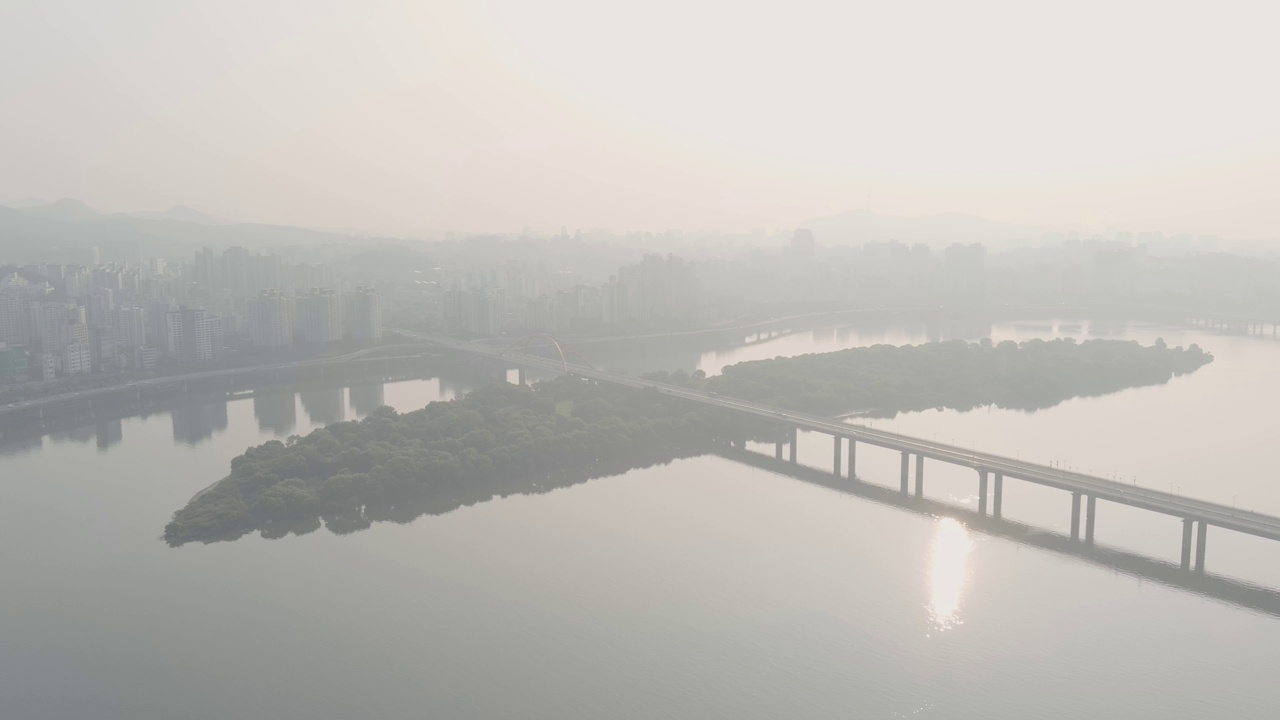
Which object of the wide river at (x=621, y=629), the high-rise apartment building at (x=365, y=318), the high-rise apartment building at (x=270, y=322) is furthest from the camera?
the high-rise apartment building at (x=365, y=318)

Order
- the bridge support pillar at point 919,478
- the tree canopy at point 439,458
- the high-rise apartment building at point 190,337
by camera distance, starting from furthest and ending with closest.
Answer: the high-rise apartment building at point 190,337
the bridge support pillar at point 919,478
the tree canopy at point 439,458

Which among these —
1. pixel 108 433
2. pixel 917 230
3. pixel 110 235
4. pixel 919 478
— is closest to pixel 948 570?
pixel 919 478

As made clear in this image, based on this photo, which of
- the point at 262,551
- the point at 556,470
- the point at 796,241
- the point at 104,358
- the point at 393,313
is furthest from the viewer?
the point at 796,241

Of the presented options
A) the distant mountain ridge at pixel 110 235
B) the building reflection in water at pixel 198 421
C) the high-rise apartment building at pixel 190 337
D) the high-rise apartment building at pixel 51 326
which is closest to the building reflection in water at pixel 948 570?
the building reflection in water at pixel 198 421

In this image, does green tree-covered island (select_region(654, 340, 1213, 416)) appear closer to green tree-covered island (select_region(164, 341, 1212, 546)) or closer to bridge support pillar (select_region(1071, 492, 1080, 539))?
green tree-covered island (select_region(164, 341, 1212, 546))

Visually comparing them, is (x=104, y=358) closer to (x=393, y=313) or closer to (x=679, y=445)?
(x=393, y=313)

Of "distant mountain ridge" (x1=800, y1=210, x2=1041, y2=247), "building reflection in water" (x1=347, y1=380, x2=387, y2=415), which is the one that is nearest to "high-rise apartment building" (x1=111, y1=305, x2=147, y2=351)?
"building reflection in water" (x1=347, y1=380, x2=387, y2=415)

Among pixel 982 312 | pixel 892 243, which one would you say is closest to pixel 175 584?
pixel 982 312

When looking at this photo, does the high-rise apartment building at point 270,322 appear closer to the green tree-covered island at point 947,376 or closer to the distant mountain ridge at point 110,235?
the green tree-covered island at point 947,376
